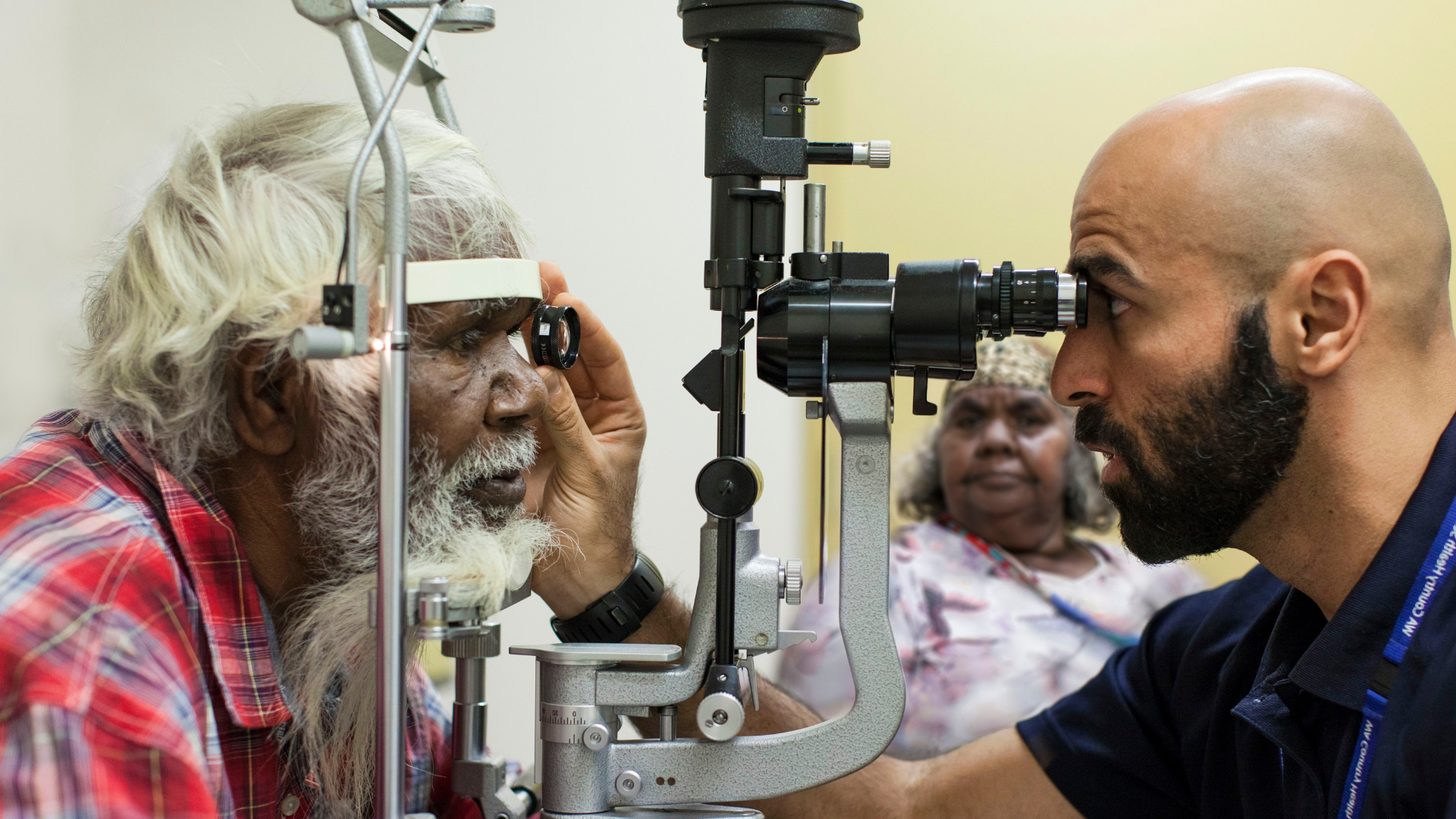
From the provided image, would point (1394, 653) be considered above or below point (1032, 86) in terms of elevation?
below

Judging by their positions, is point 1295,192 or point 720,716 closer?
point 720,716

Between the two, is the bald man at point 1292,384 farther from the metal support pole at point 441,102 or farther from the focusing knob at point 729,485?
the metal support pole at point 441,102

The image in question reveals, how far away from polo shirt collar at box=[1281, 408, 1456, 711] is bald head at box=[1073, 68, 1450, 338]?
5.7 inches

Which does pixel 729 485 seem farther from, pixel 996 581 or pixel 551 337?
pixel 996 581

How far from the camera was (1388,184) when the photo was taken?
109cm

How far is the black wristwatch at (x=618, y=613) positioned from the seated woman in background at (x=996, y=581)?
0.80m

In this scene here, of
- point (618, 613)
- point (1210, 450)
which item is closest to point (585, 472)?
point (618, 613)

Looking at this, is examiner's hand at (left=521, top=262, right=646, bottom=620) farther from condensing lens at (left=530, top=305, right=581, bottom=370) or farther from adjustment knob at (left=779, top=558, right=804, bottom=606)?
adjustment knob at (left=779, top=558, right=804, bottom=606)

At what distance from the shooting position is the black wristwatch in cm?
122

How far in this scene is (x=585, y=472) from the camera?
128 cm

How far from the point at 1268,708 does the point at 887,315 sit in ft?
1.86

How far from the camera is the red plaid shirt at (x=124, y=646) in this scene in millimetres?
793

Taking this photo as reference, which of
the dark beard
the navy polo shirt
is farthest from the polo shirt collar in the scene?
the dark beard

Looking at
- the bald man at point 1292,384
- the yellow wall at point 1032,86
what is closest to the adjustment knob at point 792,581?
the bald man at point 1292,384
